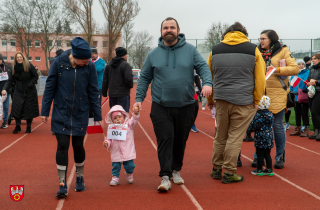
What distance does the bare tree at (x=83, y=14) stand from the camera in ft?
125

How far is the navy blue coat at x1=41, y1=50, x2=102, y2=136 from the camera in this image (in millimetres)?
4191

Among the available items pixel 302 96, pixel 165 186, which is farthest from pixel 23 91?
pixel 302 96

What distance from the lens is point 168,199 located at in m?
4.19

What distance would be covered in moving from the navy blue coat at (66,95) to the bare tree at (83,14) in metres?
35.7

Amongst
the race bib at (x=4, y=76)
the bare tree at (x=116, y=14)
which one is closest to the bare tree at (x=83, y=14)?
the bare tree at (x=116, y=14)

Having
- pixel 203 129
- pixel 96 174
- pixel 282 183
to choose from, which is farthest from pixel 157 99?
pixel 203 129

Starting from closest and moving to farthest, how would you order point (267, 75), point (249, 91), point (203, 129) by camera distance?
point (249, 91)
point (267, 75)
point (203, 129)

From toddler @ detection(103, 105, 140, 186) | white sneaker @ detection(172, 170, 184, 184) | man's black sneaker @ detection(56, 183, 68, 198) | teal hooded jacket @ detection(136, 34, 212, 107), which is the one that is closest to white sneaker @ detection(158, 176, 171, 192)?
white sneaker @ detection(172, 170, 184, 184)

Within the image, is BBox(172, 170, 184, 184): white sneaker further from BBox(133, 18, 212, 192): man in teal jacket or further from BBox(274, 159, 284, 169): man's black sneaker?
BBox(274, 159, 284, 169): man's black sneaker

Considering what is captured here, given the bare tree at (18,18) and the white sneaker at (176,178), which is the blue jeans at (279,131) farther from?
the bare tree at (18,18)

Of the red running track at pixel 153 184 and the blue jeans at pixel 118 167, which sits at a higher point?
the blue jeans at pixel 118 167

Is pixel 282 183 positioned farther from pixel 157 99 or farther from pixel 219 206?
pixel 157 99

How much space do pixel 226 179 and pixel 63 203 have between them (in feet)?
7.08

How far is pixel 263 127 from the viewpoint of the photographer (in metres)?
5.25
